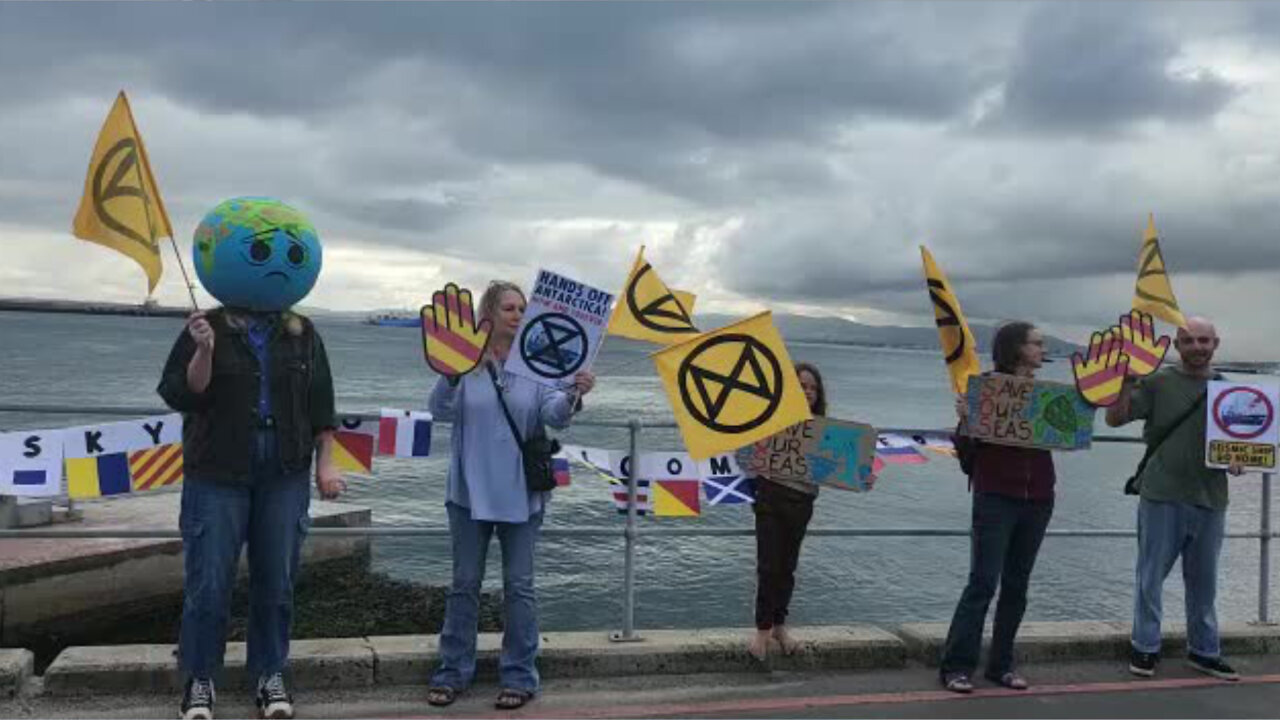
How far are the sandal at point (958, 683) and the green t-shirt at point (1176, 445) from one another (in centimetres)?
146

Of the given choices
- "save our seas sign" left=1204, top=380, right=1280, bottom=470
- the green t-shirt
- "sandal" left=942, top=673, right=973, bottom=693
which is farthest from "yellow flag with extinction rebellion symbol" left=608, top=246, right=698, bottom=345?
"save our seas sign" left=1204, top=380, right=1280, bottom=470

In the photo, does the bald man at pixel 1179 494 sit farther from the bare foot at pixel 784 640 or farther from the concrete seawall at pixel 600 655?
the bare foot at pixel 784 640

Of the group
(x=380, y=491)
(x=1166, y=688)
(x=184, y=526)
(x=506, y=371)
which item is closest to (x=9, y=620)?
(x=184, y=526)

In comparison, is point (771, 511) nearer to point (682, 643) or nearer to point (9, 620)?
point (682, 643)

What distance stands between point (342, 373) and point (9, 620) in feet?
213

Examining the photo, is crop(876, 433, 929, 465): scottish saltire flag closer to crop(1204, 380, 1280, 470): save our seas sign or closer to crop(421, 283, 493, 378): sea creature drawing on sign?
crop(1204, 380, 1280, 470): save our seas sign

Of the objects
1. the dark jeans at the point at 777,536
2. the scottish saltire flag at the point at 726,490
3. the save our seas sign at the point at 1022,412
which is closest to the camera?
the save our seas sign at the point at 1022,412

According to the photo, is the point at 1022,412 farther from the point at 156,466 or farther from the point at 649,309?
the point at 156,466

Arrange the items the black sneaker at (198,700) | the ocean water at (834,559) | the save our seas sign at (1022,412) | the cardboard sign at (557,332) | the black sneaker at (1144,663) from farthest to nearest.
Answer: the ocean water at (834,559), the black sneaker at (1144,663), the save our seas sign at (1022,412), the cardboard sign at (557,332), the black sneaker at (198,700)

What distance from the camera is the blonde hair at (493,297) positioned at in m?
4.64

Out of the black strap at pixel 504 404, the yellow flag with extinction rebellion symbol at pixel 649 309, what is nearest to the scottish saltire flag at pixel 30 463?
the black strap at pixel 504 404

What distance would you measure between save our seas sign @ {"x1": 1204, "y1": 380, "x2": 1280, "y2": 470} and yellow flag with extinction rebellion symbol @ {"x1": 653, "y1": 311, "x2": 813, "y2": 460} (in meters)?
2.32

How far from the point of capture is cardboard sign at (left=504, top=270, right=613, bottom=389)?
4469mm

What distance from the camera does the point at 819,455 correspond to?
5.12m
